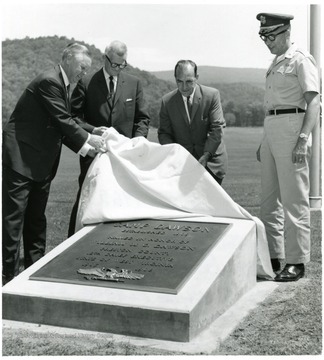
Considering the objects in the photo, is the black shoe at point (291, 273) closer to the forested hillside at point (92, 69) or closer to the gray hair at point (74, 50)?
the gray hair at point (74, 50)

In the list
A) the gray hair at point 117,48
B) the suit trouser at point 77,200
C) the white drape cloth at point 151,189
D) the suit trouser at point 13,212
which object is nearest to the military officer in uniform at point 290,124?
the white drape cloth at point 151,189

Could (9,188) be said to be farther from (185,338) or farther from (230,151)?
(230,151)

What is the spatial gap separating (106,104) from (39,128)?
73 centimetres

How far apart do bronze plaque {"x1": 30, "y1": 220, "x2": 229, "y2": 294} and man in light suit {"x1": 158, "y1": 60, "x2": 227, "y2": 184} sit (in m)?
0.93

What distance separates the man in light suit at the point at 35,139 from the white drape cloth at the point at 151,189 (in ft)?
0.82

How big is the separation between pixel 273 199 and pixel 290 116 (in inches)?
30.4

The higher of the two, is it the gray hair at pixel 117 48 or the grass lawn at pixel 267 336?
the gray hair at pixel 117 48

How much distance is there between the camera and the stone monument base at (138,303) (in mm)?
3377

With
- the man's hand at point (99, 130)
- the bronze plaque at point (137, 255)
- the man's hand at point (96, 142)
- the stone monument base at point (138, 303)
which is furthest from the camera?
the man's hand at point (99, 130)

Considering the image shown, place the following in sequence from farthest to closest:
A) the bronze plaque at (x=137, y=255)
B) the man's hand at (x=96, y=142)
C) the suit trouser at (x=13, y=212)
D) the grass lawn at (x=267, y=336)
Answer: the man's hand at (x=96, y=142) < the suit trouser at (x=13, y=212) < the bronze plaque at (x=137, y=255) < the grass lawn at (x=267, y=336)

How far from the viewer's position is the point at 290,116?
4727mm

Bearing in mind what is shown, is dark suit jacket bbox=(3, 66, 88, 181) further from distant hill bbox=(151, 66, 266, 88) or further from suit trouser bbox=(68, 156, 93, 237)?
distant hill bbox=(151, 66, 266, 88)

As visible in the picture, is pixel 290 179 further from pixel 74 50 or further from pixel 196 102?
pixel 74 50

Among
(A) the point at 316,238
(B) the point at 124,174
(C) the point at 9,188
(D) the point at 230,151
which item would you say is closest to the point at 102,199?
(B) the point at 124,174
